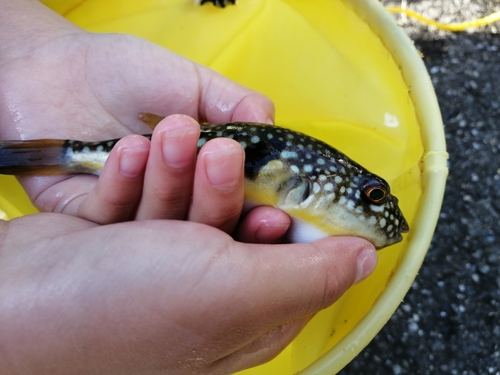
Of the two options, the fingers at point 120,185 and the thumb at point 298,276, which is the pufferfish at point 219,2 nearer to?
the fingers at point 120,185

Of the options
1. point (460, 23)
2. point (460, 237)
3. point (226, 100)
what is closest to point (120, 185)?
point (226, 100)

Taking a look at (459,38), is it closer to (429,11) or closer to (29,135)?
(429,11)

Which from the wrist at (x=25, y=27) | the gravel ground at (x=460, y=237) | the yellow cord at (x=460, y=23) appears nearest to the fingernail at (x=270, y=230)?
the gravel ground at (x=460, y=237)

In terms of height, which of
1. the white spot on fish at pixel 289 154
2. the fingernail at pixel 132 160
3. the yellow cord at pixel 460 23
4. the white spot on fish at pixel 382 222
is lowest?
the white spot on fish at pixel 382 222

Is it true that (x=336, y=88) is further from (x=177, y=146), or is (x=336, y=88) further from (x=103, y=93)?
(x=177, y=146)

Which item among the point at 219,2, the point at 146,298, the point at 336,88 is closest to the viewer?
the point at 146,298

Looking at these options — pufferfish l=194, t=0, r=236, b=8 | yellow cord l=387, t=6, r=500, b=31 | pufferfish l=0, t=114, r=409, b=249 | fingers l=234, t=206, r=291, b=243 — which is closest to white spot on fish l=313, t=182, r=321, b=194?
pufferfish l=0, t=114, r=409, b=249

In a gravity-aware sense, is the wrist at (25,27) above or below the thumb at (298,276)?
above
